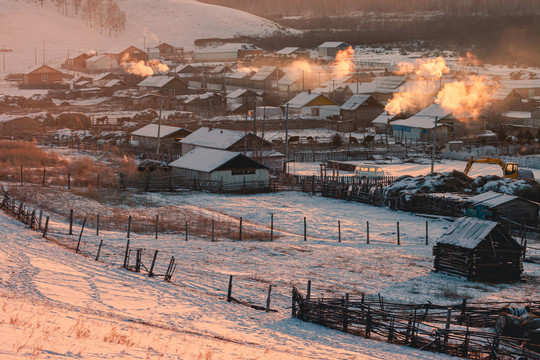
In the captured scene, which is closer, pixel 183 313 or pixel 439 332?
pixel 439 332

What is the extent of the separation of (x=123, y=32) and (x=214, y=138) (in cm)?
12083

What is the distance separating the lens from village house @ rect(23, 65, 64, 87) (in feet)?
331

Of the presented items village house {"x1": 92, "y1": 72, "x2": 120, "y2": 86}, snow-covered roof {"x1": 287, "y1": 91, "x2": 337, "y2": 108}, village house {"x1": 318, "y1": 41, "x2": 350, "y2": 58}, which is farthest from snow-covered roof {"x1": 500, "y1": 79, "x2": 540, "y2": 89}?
village house {"x1": 92, "y1": 72, "x2": 120, "y2": 86}

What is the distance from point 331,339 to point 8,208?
17877 mm

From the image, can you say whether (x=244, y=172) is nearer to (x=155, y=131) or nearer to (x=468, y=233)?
(x=155, y=131)

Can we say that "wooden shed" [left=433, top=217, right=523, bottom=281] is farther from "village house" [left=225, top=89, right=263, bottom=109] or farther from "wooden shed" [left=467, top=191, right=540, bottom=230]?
"village house" [left=225, top=89, right=263, bottom=109]

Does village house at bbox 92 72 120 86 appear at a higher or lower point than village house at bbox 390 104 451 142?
higher

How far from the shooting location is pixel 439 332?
15992 mm

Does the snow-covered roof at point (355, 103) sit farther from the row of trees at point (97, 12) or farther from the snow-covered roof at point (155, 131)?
the row of trees at point (97, 12)

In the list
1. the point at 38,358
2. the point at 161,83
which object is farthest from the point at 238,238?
the point at 161,83

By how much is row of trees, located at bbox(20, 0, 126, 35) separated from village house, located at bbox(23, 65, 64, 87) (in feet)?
191

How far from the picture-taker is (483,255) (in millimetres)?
23375

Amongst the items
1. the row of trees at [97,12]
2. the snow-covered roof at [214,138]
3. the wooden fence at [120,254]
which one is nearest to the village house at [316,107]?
the snow-covered roof at [214,138]

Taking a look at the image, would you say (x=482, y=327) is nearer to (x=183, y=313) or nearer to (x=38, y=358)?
(x=183, y=313)
